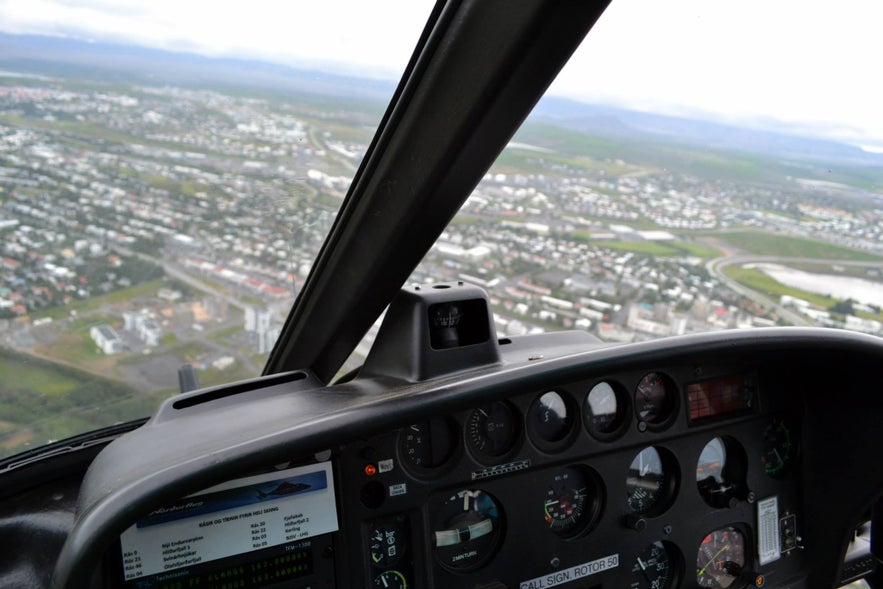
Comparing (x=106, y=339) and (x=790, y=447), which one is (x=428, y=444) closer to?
(x=106, y=339)

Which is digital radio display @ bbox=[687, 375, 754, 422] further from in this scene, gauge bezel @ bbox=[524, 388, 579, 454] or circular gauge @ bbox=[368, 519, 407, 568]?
circular gauge @ bbox=[368, 519, 407, 568]

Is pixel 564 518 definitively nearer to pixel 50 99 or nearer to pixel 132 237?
pixel 132 237

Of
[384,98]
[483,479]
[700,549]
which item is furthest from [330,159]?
[700,549]

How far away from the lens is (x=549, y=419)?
2295 millimetres

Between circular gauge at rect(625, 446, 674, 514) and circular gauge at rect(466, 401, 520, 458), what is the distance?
477 millimetres

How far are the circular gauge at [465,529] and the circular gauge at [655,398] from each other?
591 mm

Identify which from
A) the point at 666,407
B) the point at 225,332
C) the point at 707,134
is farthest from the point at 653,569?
the point at 225,332

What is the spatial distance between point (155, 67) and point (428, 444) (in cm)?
128

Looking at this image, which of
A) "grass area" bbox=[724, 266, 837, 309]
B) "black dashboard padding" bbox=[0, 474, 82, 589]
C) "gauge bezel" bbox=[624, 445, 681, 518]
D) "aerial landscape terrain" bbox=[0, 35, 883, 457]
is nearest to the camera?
"black dashboard padding" bbox=[0, 474, 82, 589]

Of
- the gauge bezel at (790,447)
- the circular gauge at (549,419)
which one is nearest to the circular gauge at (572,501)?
the circular gauge at (549,419)

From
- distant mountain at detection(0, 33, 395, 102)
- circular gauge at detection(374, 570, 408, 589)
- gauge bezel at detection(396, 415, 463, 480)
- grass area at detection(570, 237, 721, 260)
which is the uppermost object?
distant mountain at detection(0, 33, 395, 102)

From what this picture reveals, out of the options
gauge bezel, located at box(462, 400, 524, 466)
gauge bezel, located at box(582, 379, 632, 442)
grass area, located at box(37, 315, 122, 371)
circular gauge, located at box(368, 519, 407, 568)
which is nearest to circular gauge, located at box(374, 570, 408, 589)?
circular gauge, located at box(368, 519, 407, 568)

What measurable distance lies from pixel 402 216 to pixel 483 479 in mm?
897

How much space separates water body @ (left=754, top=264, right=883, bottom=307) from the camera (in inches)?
97.8
